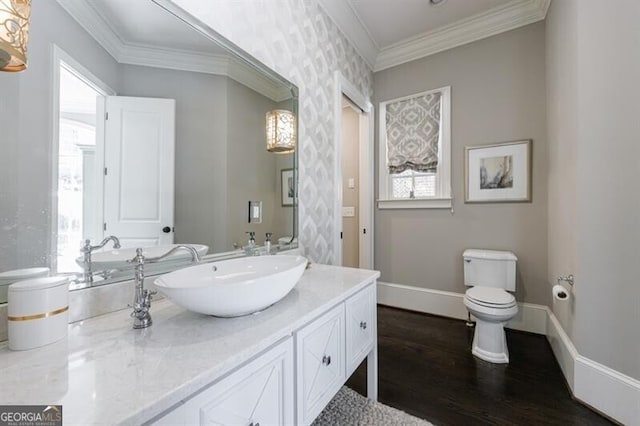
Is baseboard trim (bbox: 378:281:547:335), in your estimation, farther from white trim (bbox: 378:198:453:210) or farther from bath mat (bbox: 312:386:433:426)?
bath mat (bbox: 312:386:433:426)

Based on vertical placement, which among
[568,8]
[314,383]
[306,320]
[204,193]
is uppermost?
[568,8]

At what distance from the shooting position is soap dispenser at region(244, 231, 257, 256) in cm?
148

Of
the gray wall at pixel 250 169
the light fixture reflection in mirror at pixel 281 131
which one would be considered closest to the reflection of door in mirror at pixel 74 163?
the gray wall at pixel 250 169

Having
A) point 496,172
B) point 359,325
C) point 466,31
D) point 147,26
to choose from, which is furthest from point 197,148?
point 466,31

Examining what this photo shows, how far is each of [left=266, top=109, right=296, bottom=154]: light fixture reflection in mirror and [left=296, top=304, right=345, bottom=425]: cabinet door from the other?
1.08 metres

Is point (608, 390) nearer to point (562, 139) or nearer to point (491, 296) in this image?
point (491, 296)

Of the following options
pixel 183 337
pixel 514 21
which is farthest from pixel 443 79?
pixel 183 337

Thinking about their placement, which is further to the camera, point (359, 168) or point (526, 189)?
point (359, 168)

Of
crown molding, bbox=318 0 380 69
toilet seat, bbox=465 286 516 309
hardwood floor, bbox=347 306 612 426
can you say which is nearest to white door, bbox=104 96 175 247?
hardwood floor, bbox=347 306 612 426

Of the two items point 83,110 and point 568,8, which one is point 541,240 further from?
point 83,110

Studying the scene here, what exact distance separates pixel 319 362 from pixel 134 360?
60 centimetres

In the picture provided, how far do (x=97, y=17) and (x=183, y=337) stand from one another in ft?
3.66

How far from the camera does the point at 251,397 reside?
27.5 inches

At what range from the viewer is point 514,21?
234cm
